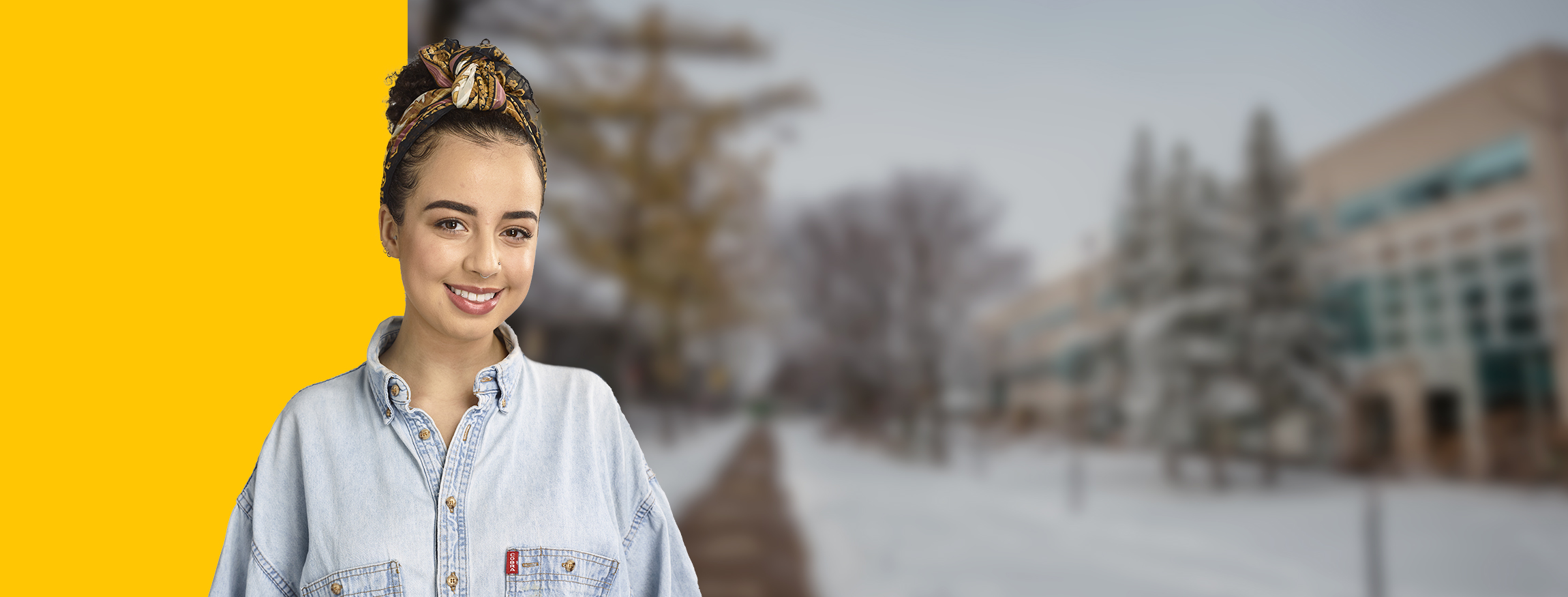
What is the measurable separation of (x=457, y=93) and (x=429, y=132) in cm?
4

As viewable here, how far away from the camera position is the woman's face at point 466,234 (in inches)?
28.8

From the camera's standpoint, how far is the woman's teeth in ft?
2.44

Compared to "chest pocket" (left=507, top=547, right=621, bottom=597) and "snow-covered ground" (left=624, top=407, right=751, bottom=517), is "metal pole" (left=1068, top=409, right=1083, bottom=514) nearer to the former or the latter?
"snow-covered ground" (left=624, top=407, right=751, bottom=517)

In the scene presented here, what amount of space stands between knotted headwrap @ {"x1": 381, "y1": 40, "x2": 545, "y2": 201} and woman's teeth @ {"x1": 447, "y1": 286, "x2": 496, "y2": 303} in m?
0.11

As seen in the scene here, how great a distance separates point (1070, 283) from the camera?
83.4 inches

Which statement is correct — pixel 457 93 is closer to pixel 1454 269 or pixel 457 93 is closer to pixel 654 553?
pixel 654 553

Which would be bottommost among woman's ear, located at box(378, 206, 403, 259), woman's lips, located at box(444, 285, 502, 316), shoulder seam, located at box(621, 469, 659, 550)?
shoulder seam, located at box(621, 469, 659, 550)

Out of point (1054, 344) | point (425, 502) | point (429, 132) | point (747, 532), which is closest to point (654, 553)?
point (425, 502)

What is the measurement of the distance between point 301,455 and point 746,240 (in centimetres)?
166

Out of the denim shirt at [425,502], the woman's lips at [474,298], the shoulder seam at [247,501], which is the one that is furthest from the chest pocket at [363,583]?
the woman's lips at [474,298]

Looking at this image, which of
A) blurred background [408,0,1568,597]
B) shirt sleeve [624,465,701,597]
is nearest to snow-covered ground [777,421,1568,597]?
blurred background [408,0,1568,597]

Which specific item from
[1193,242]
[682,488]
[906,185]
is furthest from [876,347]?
[1193,242]

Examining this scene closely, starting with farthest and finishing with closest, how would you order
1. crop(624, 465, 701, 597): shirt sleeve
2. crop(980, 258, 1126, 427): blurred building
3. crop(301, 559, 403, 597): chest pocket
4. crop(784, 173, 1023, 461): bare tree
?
crop(784, 173, 1023, 461): bare tree → crop(980, 258, 1126, 427): blurred building → crop(624, 465, 701, 597): shirt sleeve → crop(301, 559, 403, 597): chest pocket

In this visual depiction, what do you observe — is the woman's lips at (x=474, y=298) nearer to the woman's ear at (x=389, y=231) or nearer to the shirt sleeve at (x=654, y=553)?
the woman's ear at (x=389, y=231)
